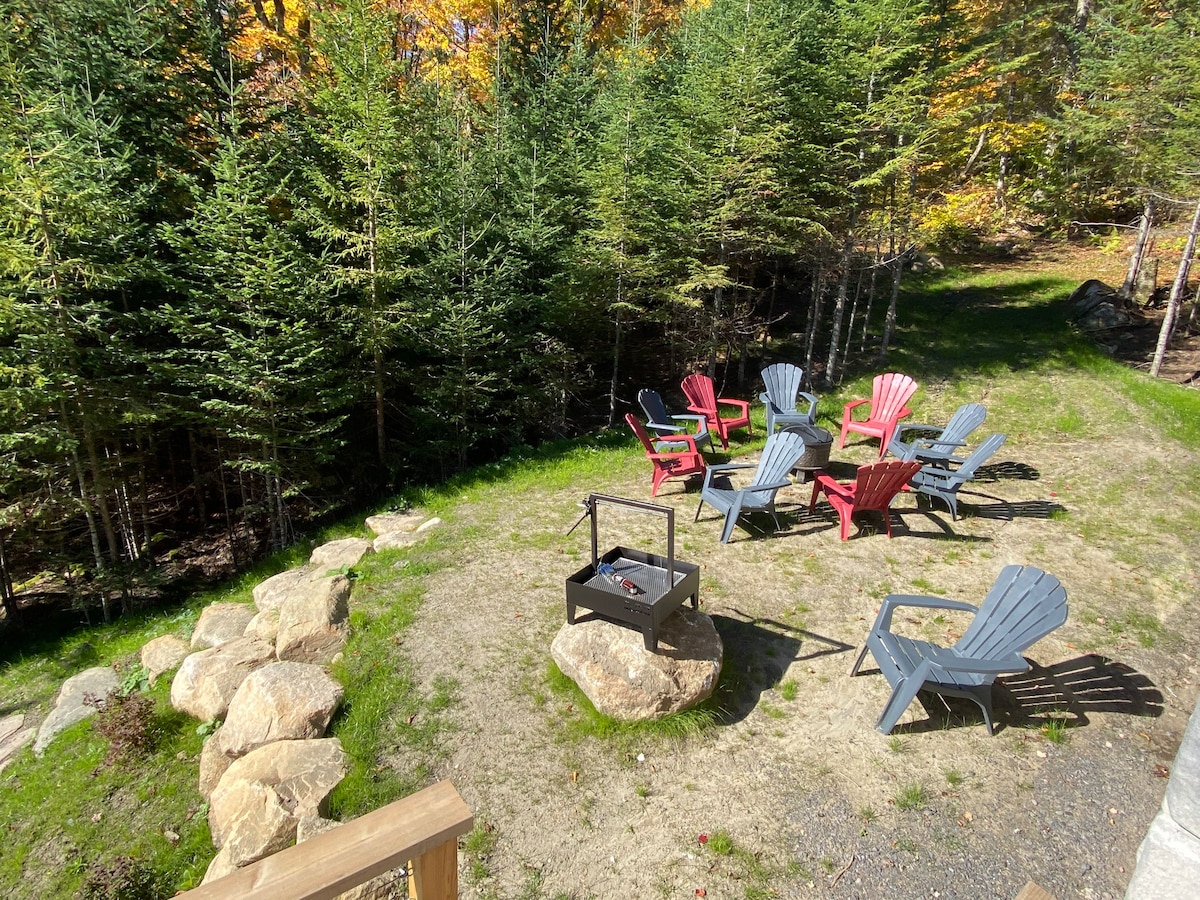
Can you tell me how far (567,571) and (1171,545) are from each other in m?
6.15

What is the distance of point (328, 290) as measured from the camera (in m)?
7.80

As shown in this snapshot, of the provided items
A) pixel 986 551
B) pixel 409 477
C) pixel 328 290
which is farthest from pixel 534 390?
pixel 986 551

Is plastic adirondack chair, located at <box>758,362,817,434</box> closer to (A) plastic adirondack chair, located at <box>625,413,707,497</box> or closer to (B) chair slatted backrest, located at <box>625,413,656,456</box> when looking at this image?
(A) plastic adirondack chair, located at <box>625,413,707,497</box>

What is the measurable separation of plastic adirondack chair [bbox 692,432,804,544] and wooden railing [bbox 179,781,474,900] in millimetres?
4829

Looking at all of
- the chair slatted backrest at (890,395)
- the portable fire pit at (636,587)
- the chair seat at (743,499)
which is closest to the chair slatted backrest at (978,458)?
the chair slatted backrest at (890,395)

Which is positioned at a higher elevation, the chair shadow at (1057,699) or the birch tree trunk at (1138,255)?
the birch tree trunk at (1138,255)

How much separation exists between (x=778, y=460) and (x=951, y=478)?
2027mm

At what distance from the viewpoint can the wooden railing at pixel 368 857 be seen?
1190 millimetres

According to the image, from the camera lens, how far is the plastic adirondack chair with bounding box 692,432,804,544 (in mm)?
5988

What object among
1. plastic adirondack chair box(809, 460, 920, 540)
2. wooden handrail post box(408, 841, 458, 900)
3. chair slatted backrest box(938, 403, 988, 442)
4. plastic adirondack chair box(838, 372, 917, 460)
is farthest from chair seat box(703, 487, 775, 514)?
wooden handrail post box(408, 841, 458, 900)

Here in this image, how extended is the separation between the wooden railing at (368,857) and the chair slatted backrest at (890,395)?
8224 mm

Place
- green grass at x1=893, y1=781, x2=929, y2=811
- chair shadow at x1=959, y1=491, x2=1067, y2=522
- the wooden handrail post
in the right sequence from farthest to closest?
chair shadow at x1=959, y1=491, x2=1067, y2=522, green grass at x1=893, y1=781, x2=929, y2=811, the wooden handrail post

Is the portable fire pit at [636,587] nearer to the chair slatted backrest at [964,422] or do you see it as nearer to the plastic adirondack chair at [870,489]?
the plastic adirondack chair at [870,489]

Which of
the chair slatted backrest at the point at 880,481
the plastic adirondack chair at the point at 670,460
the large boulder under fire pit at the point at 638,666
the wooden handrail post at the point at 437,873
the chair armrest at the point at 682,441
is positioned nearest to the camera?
the wooden handrail post at the point at 437,873
